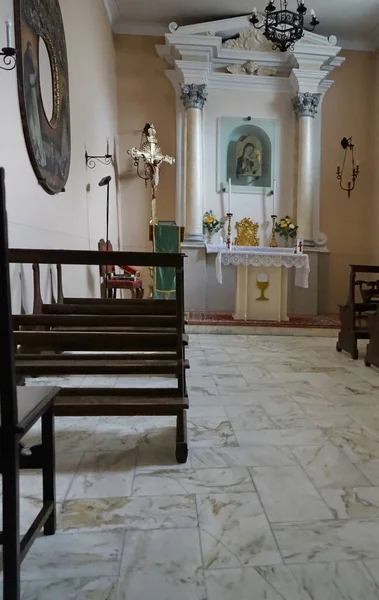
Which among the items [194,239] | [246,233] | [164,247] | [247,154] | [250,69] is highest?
[250,69]

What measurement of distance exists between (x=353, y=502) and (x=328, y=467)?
0.31 m

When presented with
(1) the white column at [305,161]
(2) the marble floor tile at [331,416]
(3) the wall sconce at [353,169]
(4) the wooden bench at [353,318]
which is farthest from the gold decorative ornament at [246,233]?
(2) the marble floor tile at [331,416]

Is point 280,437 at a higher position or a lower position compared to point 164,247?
lower

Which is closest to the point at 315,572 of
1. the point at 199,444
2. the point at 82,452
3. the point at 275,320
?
the point at 199,444

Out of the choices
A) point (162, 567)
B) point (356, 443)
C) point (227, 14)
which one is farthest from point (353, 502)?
point (227, 14)

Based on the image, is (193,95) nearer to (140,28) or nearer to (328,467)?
(140,28)

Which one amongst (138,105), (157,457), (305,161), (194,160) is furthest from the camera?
(138,105)

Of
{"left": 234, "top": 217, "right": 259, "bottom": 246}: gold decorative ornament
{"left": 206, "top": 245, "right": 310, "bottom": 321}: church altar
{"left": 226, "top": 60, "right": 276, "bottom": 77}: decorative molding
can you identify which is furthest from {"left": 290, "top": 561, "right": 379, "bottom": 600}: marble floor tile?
{"left": 226, "top": 60, "right": 276, "bottom": 77}: decorative molding

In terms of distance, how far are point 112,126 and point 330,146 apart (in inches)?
163

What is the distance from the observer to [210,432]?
2520 millimetres

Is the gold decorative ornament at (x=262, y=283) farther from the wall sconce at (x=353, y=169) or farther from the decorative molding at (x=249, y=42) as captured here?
the decorative molding at (x=249, y=42)

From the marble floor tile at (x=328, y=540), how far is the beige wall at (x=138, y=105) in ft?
23.1

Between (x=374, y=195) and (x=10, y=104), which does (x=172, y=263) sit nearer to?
(x=10, y=104)

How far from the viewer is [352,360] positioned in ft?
14.6
